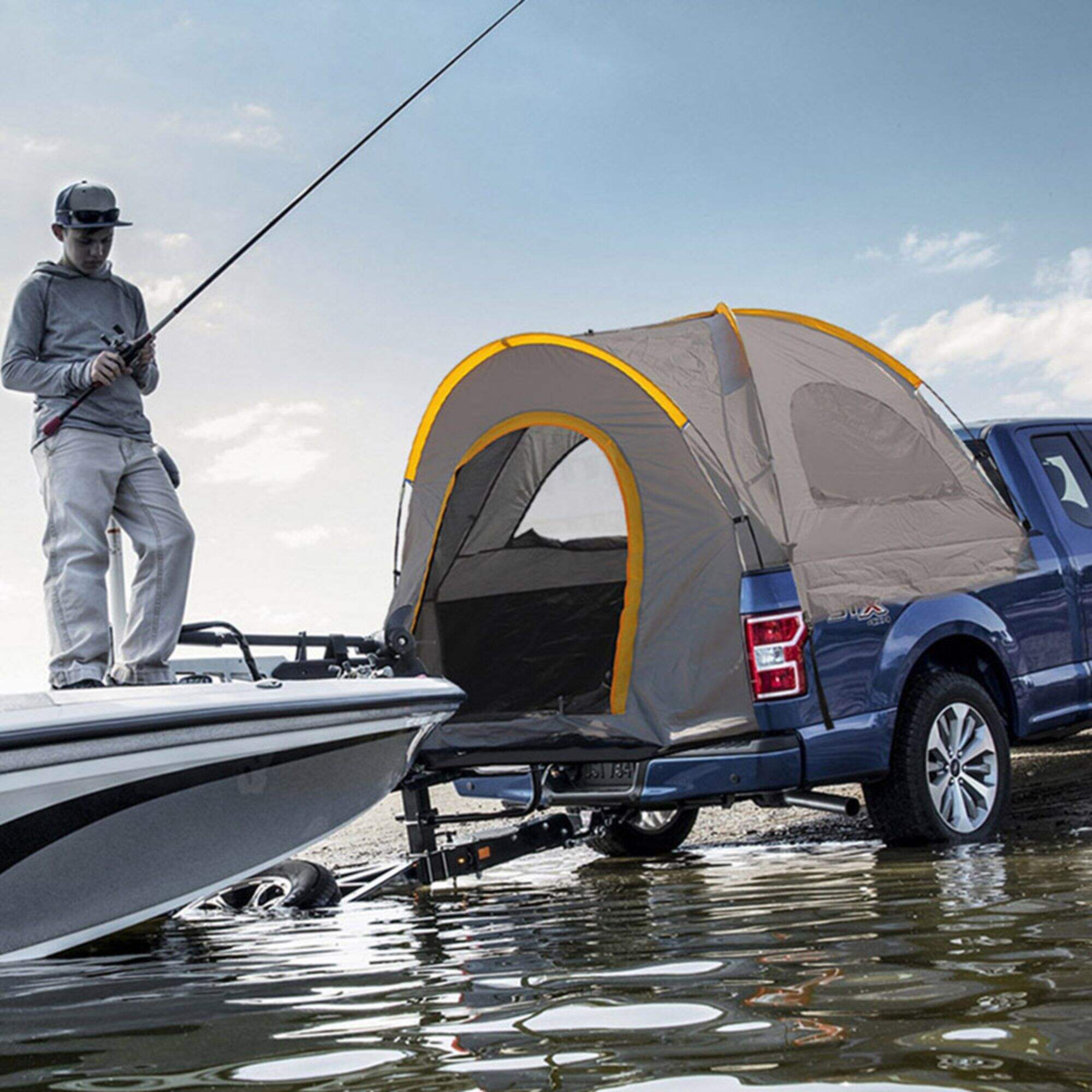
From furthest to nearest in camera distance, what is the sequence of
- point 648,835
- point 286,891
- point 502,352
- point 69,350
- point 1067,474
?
point 648,835 < point 1067,474 < point 502,352 < point 286,891 < point 69,350

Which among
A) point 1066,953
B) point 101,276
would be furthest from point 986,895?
point 101,276

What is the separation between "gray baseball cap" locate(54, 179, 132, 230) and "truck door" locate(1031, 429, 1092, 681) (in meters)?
4.23

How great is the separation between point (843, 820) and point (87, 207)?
4.98 metres

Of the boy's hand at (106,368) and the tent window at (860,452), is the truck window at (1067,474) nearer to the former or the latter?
the tent window at (860,452)

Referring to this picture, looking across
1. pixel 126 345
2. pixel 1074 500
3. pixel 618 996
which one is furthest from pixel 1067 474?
pixel 618 996

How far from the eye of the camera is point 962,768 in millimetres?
6074

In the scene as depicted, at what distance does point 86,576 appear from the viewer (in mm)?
5359

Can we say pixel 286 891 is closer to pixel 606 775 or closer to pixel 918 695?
pixel 606 775

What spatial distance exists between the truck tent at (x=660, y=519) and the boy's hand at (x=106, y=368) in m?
1.37

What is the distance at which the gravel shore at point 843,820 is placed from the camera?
6.76 metres

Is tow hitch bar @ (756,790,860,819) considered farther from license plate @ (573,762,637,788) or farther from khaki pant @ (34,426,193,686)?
khaki pant @ (34,426,193,686)

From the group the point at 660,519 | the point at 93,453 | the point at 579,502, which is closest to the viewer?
the point at 93,453

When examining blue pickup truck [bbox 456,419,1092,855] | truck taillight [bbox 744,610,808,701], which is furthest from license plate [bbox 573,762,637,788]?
truck taillight [bbox 744,610,808,701]

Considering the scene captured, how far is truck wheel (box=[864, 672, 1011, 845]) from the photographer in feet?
19.1
